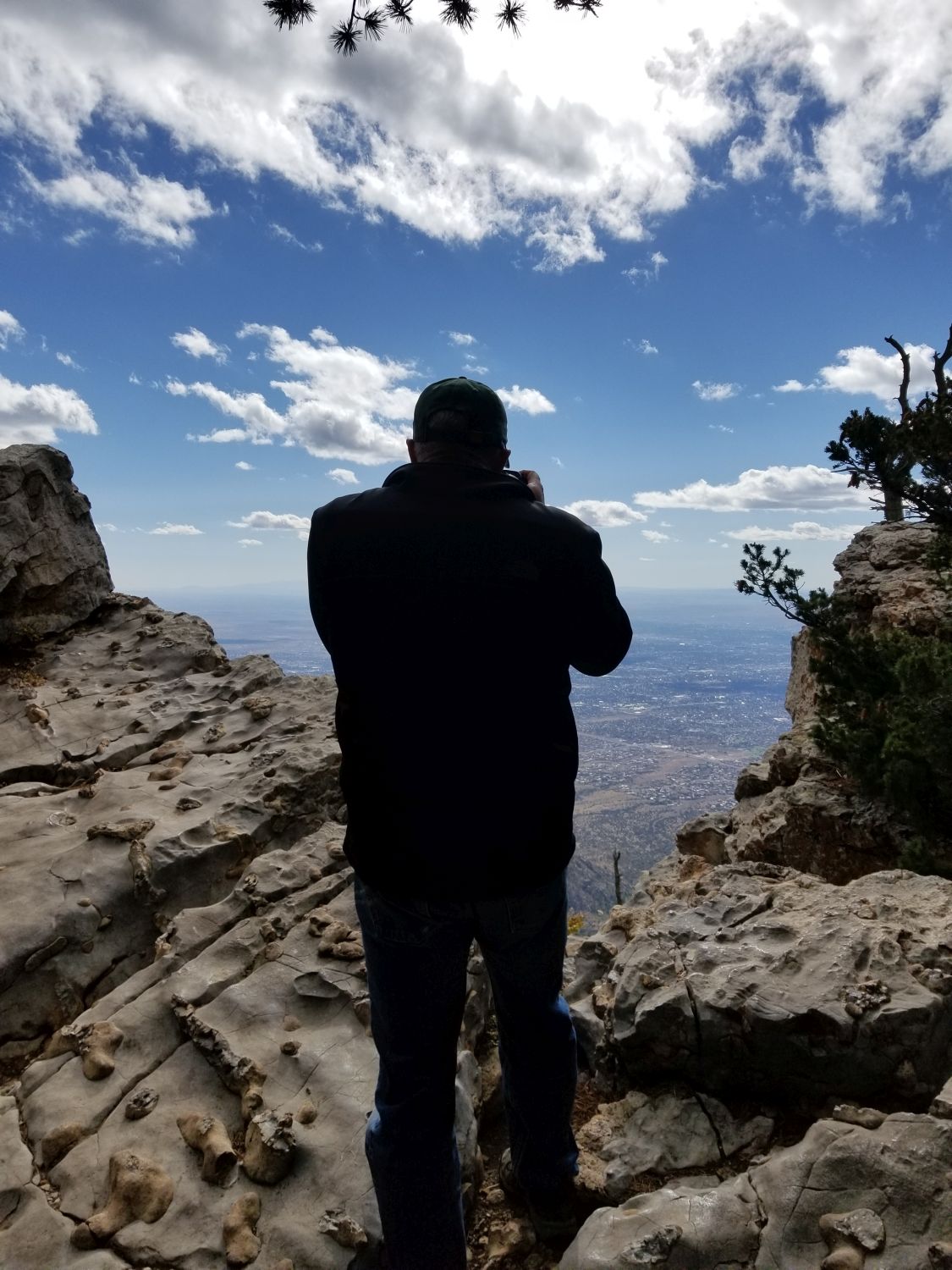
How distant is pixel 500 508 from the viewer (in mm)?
2834

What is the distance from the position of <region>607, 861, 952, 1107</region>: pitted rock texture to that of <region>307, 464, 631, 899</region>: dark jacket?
2.20 meters

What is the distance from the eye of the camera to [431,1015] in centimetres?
301

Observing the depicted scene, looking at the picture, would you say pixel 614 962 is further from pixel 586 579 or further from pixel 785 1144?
pixel 586 579

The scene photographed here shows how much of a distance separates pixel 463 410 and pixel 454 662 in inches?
44.6

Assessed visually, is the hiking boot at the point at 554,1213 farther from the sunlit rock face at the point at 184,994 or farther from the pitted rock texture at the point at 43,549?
the pitted rock texture at the point at 43,549

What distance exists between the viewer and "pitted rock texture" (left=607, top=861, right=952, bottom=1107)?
12.8 feet

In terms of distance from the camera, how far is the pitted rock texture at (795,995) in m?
3.91

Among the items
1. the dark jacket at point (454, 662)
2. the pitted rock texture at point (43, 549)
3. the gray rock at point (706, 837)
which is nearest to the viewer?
the dark jacket at point (454, 662)

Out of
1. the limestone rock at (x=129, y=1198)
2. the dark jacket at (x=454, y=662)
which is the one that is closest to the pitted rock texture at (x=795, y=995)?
the dark jacket at (x=454, y=662)

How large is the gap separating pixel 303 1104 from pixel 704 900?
3.24 m

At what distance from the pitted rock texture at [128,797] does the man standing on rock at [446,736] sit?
4128 mm

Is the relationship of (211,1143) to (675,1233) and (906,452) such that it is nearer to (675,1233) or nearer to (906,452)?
(675,1233)

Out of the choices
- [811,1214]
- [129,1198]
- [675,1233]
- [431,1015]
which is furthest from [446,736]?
[129,1198]

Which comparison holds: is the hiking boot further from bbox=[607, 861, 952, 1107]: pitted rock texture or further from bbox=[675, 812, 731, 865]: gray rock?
bbox=[675, 812, 731, 865]: gray rock
